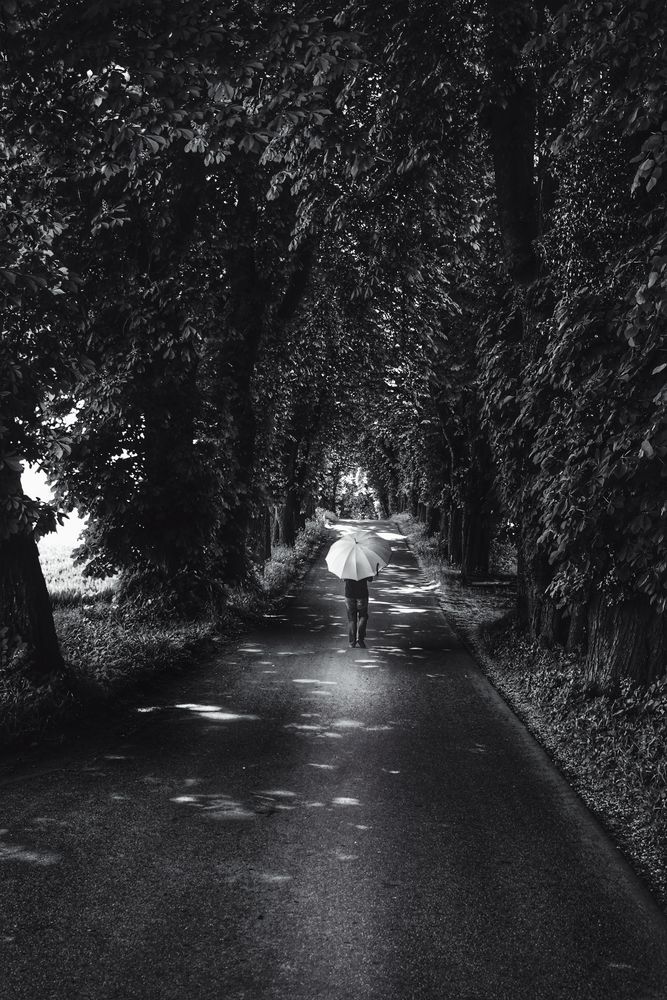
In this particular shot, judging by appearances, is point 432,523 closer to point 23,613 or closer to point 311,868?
point 23,613

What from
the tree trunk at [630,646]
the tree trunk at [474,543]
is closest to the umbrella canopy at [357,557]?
the tree trunk at [630,646]

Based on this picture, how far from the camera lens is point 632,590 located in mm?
8828

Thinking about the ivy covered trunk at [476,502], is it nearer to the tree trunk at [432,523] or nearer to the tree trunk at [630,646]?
the tree trunk at [630,646]

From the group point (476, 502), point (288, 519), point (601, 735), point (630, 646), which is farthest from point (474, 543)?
point (601, 735)

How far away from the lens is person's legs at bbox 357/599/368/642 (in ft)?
44.8

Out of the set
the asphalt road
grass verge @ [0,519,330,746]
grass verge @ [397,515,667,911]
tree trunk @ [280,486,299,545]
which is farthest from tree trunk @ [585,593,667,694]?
tree trunk @ [280,486,299,545]

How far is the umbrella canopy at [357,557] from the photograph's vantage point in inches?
525

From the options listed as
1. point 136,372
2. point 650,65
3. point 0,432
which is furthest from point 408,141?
point 0,432

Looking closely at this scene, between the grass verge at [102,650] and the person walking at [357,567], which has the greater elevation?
the person walking at [357,567]

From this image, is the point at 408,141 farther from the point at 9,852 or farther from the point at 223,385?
the point at 9,852

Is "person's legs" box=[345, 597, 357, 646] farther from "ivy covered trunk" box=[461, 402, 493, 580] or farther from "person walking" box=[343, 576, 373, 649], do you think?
"ivy covered trunk" box=[461, 402, 493, 580]

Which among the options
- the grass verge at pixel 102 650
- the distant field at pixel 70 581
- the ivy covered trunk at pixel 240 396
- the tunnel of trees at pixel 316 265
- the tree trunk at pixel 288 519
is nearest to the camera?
the tunnel of trees at pixel 316 265

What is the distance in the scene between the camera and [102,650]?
11055 mm

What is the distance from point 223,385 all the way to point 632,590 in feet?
31.0
